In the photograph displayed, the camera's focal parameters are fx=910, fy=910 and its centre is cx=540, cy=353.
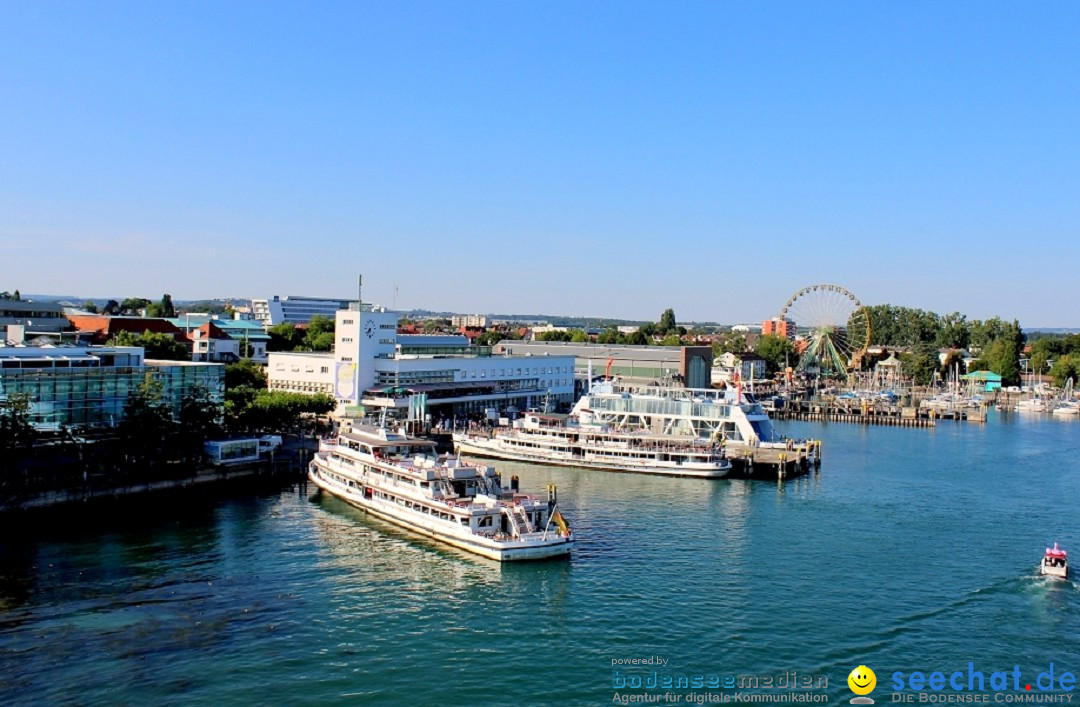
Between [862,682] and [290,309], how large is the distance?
14149 cm

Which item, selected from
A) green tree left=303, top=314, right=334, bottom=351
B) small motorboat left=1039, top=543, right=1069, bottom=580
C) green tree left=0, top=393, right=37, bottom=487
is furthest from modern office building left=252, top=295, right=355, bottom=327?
small motorboat left=1039, top=543, right=1069, bottom=580

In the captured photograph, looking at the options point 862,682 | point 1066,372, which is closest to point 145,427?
point 862,682

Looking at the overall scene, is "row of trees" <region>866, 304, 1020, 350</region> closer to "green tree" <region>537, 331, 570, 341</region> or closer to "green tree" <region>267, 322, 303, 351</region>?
"green tree" <region>537, 331, 570, 341</region>

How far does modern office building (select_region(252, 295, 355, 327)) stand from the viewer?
143 meters

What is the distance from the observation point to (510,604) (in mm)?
22328

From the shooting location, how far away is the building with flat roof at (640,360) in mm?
81688

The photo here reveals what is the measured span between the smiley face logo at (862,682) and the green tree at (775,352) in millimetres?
92434

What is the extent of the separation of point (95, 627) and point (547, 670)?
384 inches

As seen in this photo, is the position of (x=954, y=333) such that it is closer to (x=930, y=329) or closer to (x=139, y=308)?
(x=930, y=329)

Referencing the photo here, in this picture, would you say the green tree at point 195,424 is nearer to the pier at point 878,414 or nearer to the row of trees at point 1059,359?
the pier at point 878,414

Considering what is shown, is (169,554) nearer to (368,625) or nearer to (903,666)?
(368,625)

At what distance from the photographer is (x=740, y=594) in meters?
23.1

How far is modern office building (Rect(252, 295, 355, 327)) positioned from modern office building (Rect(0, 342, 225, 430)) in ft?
329

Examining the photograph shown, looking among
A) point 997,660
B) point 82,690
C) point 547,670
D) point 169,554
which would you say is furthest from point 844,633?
point 169,554
